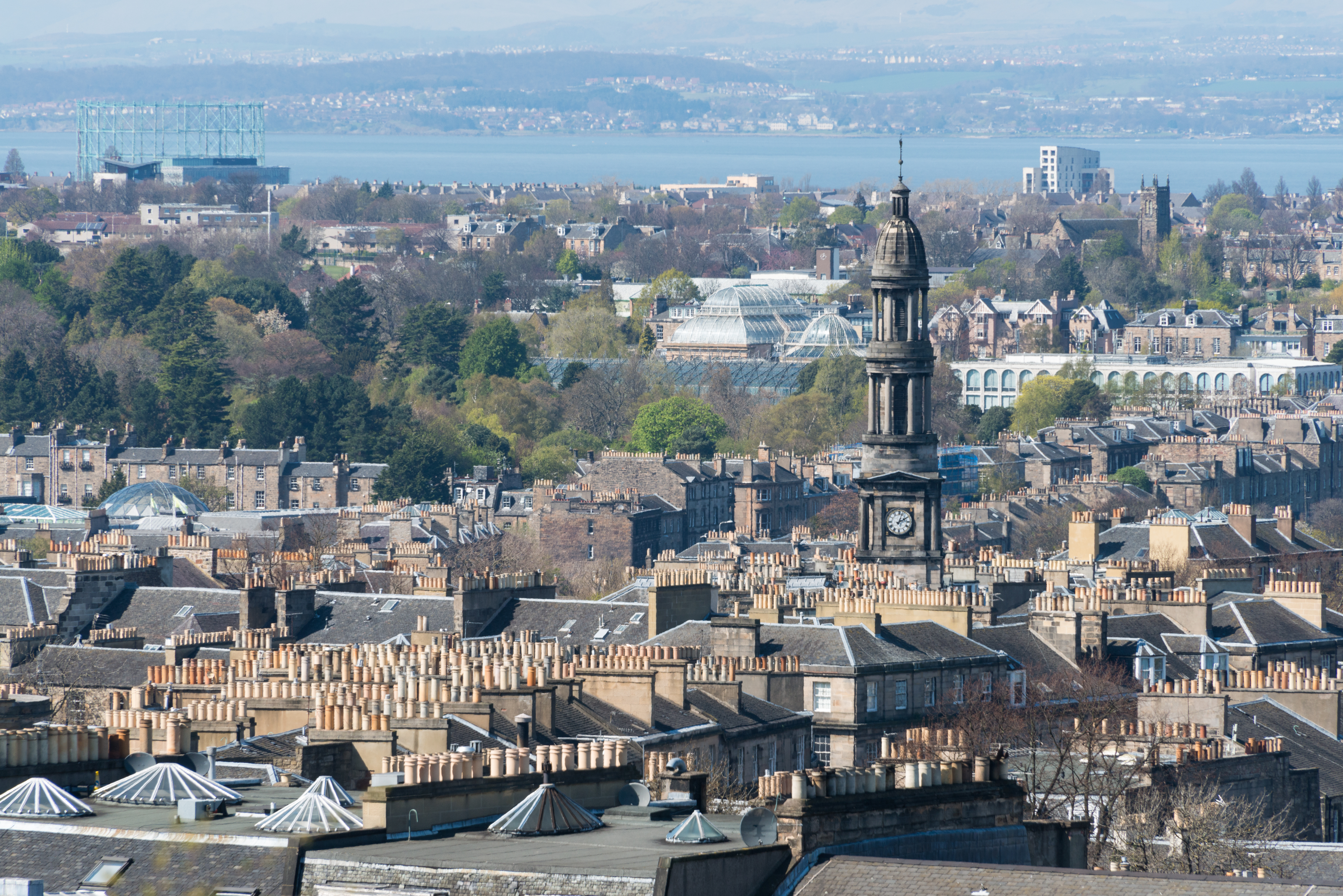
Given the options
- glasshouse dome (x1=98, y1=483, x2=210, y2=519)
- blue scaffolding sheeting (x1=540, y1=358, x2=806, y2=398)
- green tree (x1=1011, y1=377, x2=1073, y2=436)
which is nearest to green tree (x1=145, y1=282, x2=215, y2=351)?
blue scaffolding sheeting (x1=540, y1=358, x2=806, y2=398)

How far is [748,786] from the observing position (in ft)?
125

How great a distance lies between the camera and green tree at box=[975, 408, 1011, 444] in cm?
15750

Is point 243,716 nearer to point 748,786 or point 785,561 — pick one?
Answer: point 748,786

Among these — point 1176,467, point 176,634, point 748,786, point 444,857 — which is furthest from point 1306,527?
point 444,857

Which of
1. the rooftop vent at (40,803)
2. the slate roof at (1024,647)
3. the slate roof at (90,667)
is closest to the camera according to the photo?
the rooftop vent at (40,803)

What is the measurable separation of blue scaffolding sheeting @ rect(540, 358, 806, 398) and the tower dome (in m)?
92.6

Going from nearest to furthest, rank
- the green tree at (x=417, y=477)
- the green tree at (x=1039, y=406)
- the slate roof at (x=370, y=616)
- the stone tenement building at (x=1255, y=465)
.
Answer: the slate roof at (x=370, y=616) → the green tree at (x=417, y=477) → the stone tenement building at (x=1255, y=465) → the green tree at (x=1039, y=406)

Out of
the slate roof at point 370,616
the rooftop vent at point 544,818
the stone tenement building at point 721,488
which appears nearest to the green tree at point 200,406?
the stone tenement building at point 721,488

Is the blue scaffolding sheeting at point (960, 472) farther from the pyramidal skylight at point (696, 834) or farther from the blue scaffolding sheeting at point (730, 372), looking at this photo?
the pyramidal skylight at point (696, 834)

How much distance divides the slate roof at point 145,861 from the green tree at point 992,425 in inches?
5161

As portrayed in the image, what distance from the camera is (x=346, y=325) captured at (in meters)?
182

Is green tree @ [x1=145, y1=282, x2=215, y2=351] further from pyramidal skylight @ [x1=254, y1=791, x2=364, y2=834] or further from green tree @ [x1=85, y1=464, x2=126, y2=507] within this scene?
pyramidal skylight @ [x1=254, y1=791, x2=364, y2=834]

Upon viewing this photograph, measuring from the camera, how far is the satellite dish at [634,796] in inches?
1066

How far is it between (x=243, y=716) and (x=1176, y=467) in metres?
100
